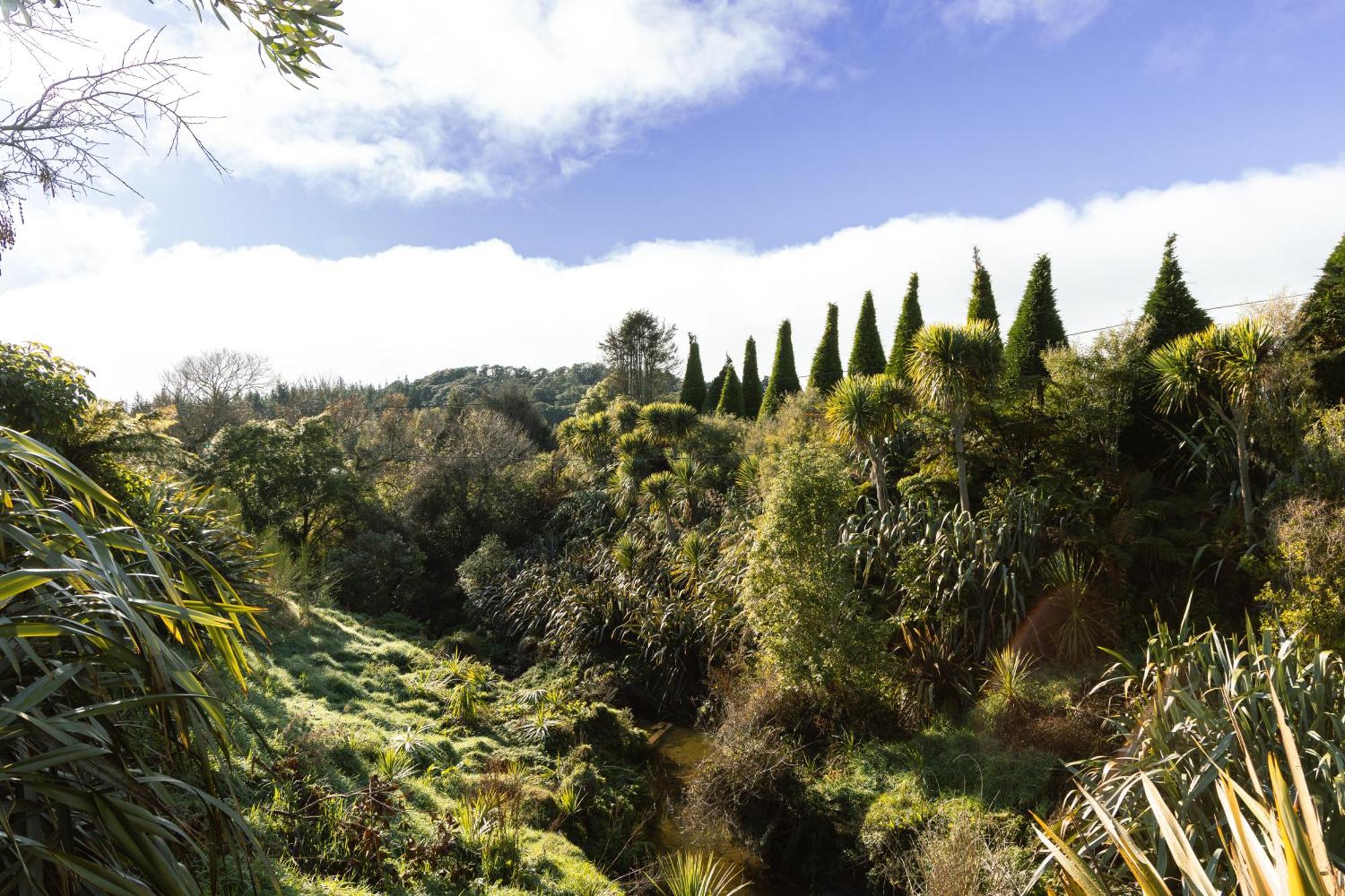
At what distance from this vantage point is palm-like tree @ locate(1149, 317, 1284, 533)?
7.69 meters

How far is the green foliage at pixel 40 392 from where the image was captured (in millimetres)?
6242

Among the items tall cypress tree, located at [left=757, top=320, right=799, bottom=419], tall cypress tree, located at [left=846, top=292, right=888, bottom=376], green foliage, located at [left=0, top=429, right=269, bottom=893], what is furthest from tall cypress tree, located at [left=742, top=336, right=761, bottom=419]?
green foliage, located at [left=0, top=429, right=269, bottom=893]

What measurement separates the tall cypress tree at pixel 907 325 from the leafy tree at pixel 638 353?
685 inches

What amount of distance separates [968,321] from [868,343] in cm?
359

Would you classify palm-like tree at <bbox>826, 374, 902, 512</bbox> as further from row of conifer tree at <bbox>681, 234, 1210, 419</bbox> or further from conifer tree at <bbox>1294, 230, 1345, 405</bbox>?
conifer tree at <bbox>1294, 230, 1345, 405</bbox>

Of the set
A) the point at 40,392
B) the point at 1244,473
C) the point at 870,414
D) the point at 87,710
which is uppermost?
the point at 40,392

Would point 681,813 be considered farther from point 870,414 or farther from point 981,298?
point 981,298

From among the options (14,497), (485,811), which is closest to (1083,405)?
(485,811)

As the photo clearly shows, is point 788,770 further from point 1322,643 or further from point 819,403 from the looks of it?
point 819,403

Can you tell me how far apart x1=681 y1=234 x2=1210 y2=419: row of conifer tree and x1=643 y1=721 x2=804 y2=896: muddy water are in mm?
7464

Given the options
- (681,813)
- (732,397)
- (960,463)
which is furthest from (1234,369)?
(732,397)

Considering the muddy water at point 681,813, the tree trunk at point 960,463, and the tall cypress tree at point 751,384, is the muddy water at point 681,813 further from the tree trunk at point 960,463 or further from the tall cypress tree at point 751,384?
the tall cypress tree at point 751,384

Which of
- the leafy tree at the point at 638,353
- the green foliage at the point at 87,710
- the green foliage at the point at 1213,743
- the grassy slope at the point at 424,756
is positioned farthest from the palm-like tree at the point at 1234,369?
the leafy tree at the point at 638,353

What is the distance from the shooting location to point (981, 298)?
14016 mm
